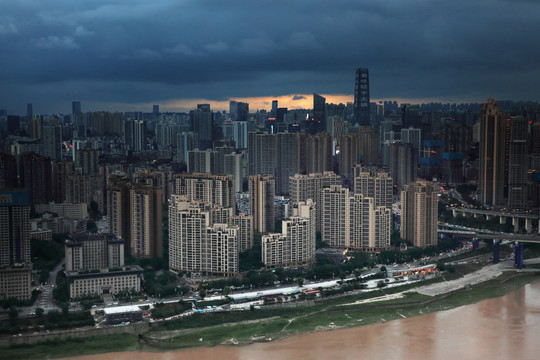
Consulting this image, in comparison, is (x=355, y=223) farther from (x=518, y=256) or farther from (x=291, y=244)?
(x=518, y=256)

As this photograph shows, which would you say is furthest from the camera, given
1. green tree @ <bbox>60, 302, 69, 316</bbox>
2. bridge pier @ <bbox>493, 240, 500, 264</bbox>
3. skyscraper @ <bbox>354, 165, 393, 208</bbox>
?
skyscraper @ <bbox>354, 165, 393, 208</bbox>

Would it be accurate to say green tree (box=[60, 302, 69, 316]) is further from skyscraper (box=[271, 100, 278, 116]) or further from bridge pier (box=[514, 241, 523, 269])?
skyscraper (box=[271, 100, 278, 116])

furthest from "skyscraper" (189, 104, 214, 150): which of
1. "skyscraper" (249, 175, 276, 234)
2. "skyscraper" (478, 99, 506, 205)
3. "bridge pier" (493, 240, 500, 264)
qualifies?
"bridge pier" (493, 240, 500, 264)

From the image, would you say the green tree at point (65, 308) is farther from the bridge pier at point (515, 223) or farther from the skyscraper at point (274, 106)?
the skyscraper at point (274, 106)

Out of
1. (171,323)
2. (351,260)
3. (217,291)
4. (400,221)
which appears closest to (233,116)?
(400,221)

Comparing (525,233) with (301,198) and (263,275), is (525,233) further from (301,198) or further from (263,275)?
(263,275)

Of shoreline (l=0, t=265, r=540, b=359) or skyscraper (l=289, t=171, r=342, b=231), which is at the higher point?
skyscraper (l=289, t=171, r=342, b=231)

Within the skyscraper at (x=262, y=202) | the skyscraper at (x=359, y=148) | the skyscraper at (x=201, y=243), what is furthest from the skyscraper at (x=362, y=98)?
the skyscraper at (x=201, y=243)
